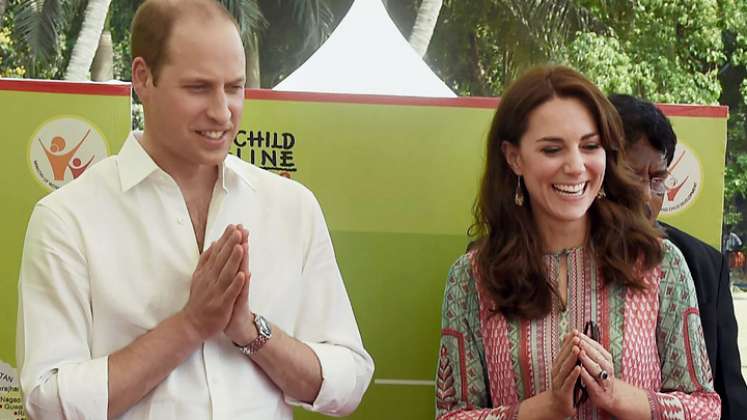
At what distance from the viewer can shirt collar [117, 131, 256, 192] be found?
196 cm

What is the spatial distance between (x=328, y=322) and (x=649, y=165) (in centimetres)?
94

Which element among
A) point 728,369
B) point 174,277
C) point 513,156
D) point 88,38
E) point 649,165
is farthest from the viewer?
point 88,38

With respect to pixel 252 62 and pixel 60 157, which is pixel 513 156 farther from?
pixel 252 62

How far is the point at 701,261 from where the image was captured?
2451mm

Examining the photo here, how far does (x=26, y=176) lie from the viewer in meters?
3.02

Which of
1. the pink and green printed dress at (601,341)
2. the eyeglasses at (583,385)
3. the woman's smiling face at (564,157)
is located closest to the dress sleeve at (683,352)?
the pink and green printed dress at (601,341)

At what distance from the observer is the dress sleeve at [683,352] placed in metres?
2.11

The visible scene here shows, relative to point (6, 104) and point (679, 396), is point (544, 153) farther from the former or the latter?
point (6, 104)

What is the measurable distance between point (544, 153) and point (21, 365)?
114 cm

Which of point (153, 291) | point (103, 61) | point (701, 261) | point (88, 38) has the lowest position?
point (153, 291)

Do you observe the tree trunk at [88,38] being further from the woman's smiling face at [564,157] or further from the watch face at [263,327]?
the watch face at [263,327]

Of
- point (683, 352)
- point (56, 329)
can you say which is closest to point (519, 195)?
point (683, 352)

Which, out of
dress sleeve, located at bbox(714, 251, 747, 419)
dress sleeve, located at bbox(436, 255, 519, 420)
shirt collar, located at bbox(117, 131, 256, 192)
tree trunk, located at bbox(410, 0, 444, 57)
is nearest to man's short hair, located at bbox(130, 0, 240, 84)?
shirt collar, located at bbox(117, 131, 256, 192)

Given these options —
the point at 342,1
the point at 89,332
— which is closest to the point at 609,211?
the point at 89,332
